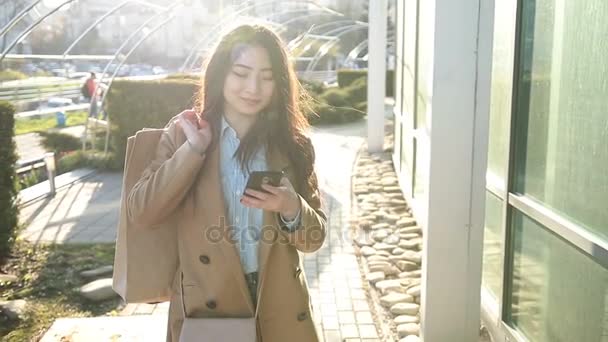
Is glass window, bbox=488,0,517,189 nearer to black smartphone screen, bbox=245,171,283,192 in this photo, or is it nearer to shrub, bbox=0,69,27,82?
black smartphone screen, bbox=245,171,283,192

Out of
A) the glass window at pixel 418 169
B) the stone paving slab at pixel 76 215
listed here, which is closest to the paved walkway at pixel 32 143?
the stone paving slab at pixel 76 215

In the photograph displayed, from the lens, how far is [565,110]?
7.28 feet

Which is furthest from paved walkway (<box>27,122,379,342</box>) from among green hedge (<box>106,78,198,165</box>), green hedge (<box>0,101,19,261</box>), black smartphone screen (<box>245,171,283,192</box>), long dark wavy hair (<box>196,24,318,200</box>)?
green hedge (<box>106,78,198,165</box>)

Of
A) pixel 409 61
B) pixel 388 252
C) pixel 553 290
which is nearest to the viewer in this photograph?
pixel 553 290

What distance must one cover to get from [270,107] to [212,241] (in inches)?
16.6

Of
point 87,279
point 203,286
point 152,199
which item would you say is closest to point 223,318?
point 203,286

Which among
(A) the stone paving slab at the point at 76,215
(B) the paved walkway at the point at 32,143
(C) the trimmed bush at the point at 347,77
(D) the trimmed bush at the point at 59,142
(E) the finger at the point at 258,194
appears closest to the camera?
(E) the finger at the point at 258,194

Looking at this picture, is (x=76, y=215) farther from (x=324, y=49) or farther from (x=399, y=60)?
(x=324, y=49)

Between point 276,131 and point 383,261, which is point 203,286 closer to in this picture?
point 276,131

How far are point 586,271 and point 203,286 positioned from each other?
4.66 ft

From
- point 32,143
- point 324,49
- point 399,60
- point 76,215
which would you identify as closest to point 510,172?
point 76,215

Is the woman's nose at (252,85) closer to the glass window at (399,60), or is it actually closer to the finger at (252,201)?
the finger at (252,201)

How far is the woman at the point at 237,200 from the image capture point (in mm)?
1503

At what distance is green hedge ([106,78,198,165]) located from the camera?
938 cm
